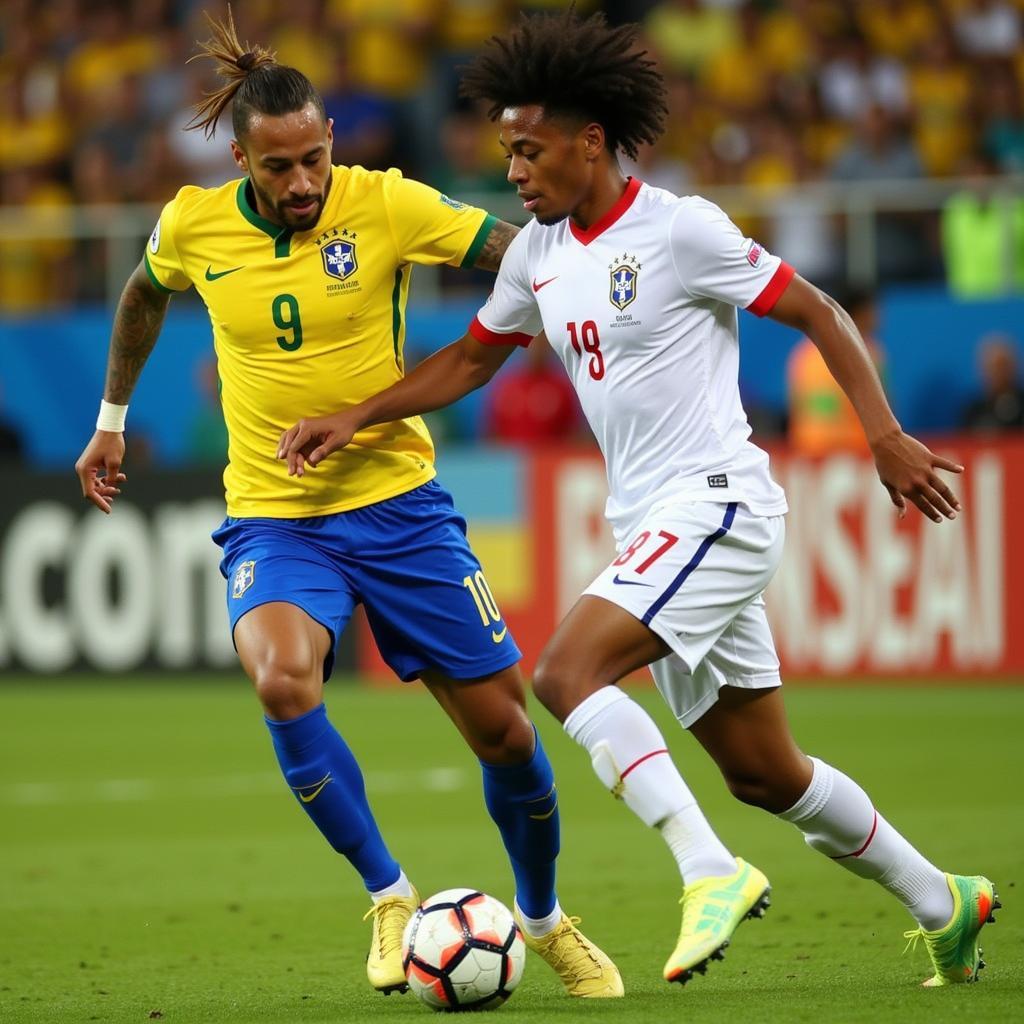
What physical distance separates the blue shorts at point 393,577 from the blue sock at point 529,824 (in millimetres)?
317

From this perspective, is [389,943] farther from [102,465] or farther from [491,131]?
[491,131]

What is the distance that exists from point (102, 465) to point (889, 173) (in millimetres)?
10585

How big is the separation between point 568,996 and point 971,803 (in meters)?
4.31

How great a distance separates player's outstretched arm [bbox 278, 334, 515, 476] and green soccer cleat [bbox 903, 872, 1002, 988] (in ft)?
6.57

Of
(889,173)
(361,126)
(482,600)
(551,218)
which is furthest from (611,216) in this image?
(361,126)

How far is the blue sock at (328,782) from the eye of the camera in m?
5.82

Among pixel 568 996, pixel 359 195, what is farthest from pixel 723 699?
pixel 359 195

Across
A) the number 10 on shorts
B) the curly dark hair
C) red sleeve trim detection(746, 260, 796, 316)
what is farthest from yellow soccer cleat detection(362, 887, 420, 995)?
the curly dark hair

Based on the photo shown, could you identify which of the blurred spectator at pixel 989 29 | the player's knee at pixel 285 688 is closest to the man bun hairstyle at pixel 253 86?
the player's knee at pixel 285 688

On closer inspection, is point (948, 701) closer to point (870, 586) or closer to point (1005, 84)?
point (870, 586)

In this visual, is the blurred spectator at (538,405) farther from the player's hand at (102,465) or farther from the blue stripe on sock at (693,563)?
the blue stripe on sock at (693,563)

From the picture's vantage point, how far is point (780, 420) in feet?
51.1

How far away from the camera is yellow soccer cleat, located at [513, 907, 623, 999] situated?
5.82 metres

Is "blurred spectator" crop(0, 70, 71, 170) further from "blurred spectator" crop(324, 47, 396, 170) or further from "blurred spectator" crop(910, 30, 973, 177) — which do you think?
"blurred spectator" crop(910, 30, 973, 177)
